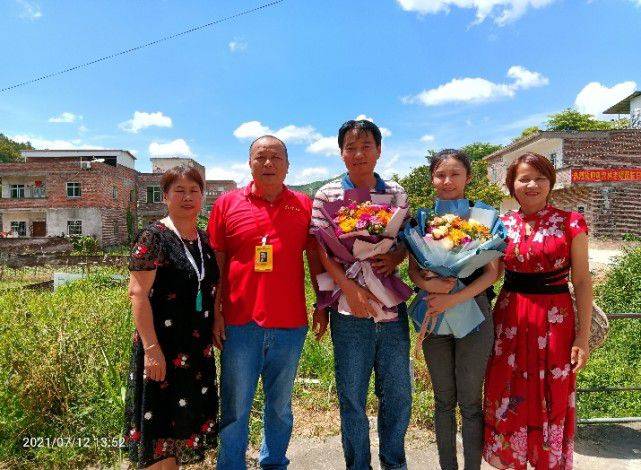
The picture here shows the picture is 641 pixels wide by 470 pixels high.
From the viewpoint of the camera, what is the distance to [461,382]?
2.34 meters

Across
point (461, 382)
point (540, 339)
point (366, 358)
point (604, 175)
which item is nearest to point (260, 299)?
point (366, 358)

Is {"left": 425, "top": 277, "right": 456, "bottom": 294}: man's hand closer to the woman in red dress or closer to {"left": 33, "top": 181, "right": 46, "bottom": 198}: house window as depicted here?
the woman in red dress

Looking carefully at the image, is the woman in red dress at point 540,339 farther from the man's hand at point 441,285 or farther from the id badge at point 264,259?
the id badge at point 264,259

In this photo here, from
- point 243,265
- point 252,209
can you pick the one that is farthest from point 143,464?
point 252,209

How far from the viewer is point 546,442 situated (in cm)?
232

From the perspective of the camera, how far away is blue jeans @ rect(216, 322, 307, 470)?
232 cm

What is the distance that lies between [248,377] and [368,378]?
668 millimetres

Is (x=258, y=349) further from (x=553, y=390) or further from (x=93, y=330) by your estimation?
(x=93, y=330)

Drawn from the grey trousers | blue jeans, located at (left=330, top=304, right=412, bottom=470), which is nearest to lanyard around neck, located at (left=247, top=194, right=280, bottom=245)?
blue jeans, located at (left=330, top=304, right=412, bottom=470)

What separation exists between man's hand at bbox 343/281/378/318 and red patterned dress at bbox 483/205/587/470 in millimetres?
818

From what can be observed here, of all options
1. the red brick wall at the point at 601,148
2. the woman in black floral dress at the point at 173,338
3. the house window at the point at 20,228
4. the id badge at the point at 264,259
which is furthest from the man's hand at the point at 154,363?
the house window at the point at 20,228

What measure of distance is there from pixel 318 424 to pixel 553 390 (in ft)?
5.64

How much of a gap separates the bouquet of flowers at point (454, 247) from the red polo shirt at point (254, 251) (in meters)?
0.64

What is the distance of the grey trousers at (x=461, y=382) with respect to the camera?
91.3 inches
